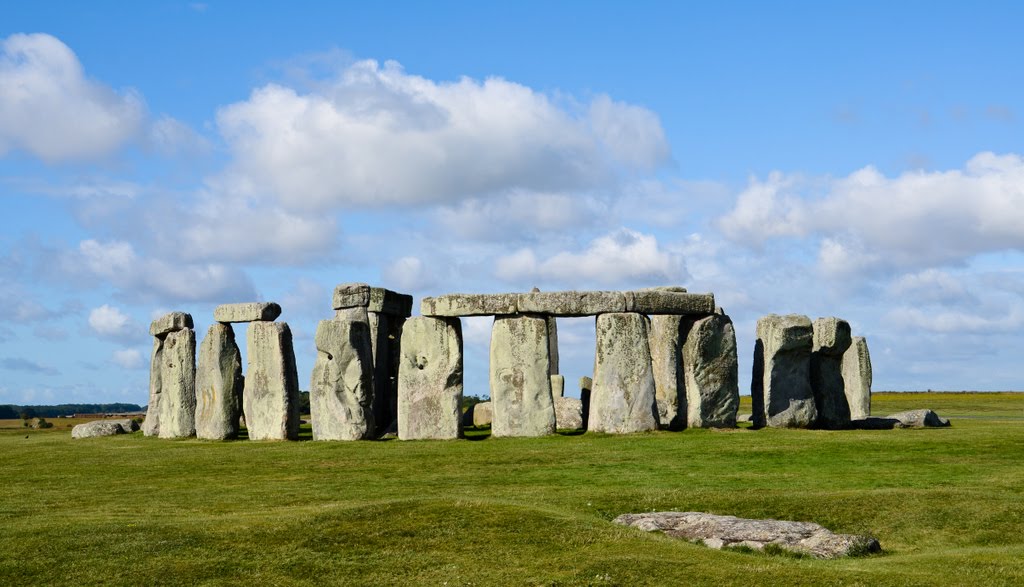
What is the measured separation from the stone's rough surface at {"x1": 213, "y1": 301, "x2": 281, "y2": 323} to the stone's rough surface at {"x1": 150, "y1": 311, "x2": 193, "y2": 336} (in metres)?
2.50

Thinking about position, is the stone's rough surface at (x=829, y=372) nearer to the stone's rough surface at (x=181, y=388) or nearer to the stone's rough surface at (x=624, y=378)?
the stone's rough surface at (x=624, y=378)

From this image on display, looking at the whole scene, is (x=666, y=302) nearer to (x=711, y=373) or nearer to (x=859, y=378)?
(x=711, y=373)

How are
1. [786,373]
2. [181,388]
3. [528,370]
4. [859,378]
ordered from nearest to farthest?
[528,370] < [786,373] < [181,388] < [859,378]

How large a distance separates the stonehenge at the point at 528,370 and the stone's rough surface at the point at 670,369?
0.03 meters

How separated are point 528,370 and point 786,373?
6599 millimetres

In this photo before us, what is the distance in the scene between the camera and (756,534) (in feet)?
48.0

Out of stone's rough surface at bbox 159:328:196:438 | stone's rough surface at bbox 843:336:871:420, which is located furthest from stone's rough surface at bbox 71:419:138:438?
stone's rough surface at bbox 843:336:871:420

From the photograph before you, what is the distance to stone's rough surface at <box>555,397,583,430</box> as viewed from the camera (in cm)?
3166

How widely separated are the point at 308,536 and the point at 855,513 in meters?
7.76

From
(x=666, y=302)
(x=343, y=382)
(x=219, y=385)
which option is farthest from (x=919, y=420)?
(x=219, y=385)

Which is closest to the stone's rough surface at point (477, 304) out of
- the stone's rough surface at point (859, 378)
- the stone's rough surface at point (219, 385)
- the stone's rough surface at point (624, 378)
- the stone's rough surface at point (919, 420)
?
the stone's rough surface at point (624, 378)

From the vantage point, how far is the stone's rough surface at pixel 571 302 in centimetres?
2869

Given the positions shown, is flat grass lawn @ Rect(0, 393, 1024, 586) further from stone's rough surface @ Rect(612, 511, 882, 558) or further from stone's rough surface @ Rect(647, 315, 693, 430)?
stone's rough surface @ Rect(647, 315, 693, 430)

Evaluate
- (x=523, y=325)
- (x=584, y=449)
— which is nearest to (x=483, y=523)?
(x=584, y=449)
